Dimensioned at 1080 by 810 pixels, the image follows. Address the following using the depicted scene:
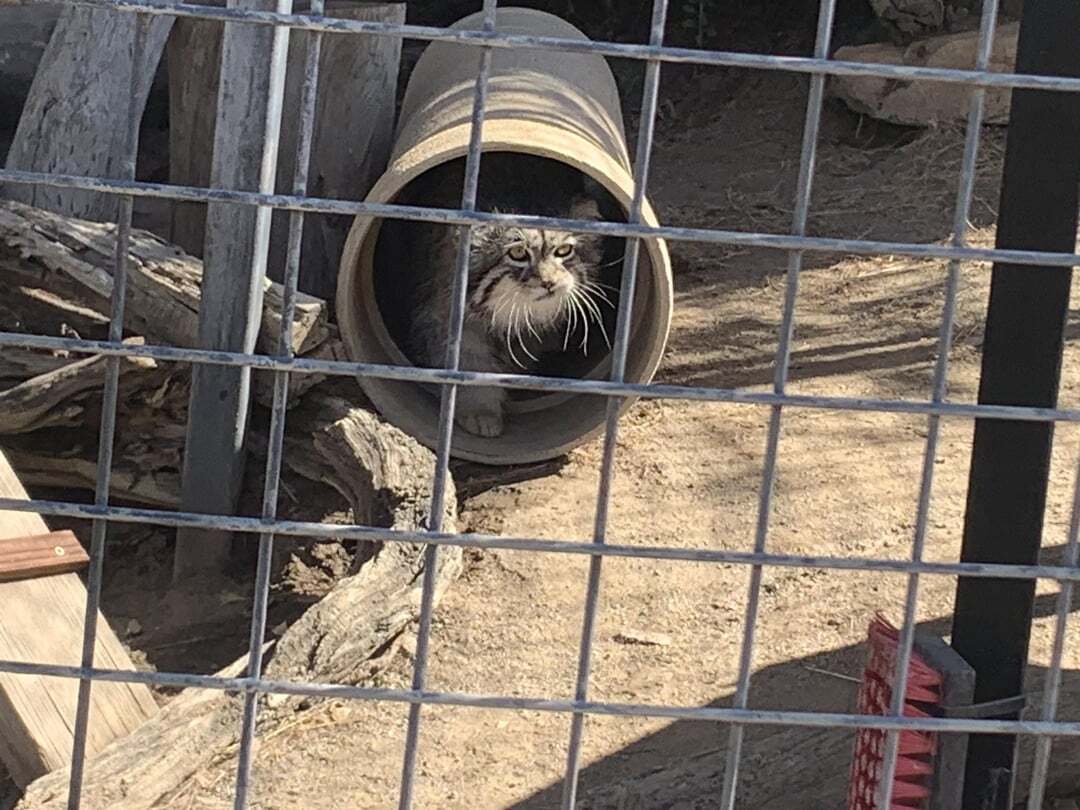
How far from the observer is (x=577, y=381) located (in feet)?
5.83

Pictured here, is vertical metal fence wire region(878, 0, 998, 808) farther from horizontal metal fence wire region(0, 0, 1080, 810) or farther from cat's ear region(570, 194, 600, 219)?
cat's ear region(570, 194, 600, 219)

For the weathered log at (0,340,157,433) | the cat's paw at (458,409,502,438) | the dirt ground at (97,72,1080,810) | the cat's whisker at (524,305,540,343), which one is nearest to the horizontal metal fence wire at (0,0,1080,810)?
the dirt ground at (97,72,1080,810)

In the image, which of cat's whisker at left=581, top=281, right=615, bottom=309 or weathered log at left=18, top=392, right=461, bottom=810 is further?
cat's whisker at left=581, top=281, right=615, bottom=309

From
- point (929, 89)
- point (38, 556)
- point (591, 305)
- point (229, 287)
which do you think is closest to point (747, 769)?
point (38, 556)

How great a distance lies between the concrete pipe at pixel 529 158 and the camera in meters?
3.85

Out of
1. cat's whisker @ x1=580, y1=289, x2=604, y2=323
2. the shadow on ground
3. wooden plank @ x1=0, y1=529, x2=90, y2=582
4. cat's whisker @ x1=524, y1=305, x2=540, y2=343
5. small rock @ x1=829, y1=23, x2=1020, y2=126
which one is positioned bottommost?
the shadow on ground

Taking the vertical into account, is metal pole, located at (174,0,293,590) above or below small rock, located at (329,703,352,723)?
above

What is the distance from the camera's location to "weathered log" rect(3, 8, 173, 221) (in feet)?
14.7

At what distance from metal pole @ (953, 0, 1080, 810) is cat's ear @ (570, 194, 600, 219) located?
2.63 m

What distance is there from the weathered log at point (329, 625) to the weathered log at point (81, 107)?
42.1 inches

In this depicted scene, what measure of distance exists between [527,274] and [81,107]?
1393 mm

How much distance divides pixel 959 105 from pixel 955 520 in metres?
3.24

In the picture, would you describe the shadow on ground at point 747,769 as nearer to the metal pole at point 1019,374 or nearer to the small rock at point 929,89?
the metal pole at point 1019,374

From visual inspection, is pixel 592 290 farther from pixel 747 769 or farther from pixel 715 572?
pixel 747 769
